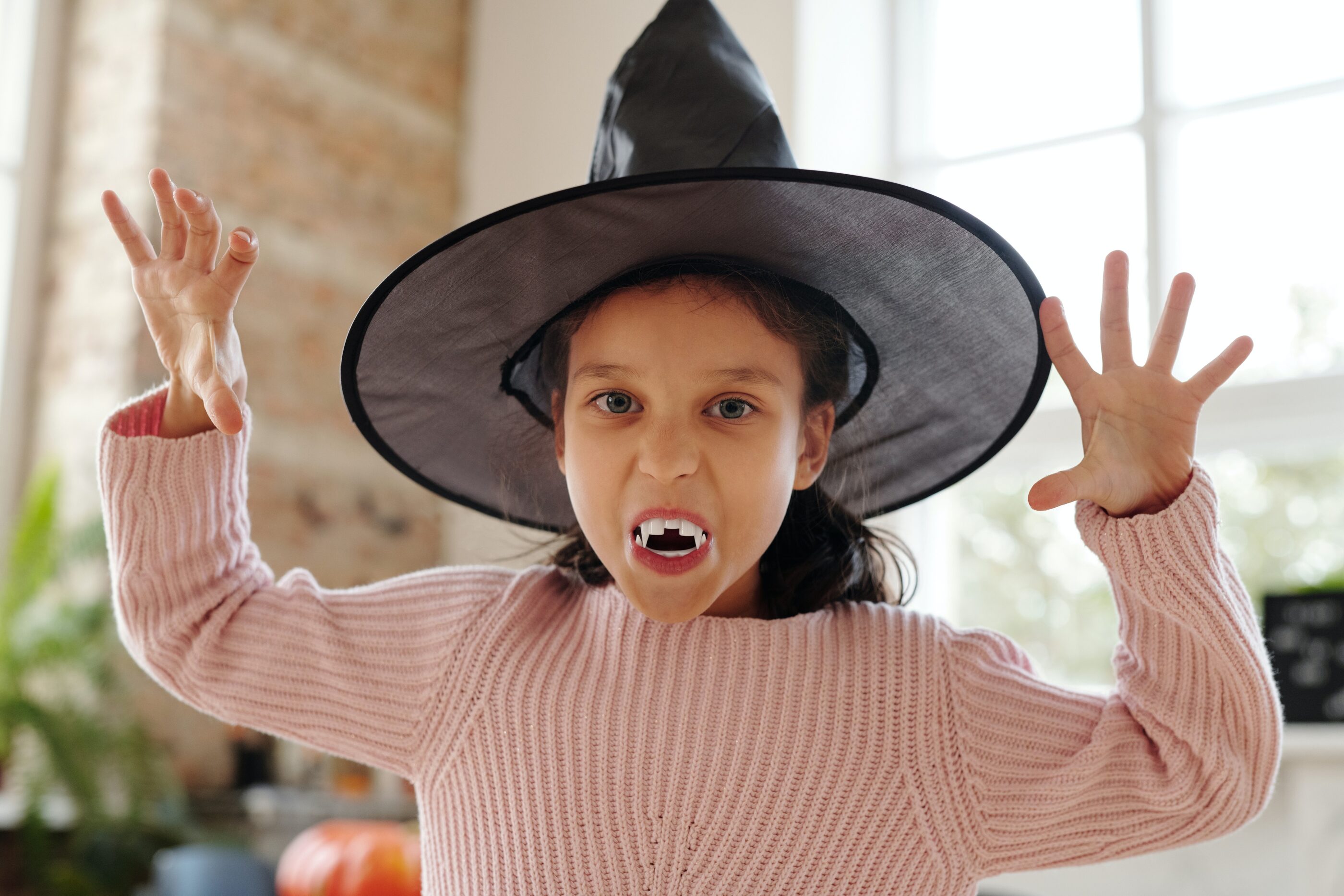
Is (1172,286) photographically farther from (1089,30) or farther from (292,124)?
(292,124)

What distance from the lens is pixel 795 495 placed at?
1095 mm

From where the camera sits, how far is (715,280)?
93 centimetres

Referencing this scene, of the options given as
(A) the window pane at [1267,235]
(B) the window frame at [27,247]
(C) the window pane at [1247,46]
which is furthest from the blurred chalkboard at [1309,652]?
(B) the window frame at [27,247]

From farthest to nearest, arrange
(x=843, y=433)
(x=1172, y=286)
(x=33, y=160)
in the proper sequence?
(x=33, y=160) → (x=843, y=433) → (x=1172, y=286)

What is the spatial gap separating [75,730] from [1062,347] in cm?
219

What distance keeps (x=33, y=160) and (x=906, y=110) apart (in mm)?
2076

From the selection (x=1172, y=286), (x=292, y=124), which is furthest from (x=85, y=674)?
(x=1172, y=286)

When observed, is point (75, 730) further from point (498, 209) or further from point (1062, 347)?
point (1062, 347)

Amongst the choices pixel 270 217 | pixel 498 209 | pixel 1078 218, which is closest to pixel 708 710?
pixel 498 209

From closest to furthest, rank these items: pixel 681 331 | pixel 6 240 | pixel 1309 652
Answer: pixel 681 331
pixel 1309 652
pixel 6 240

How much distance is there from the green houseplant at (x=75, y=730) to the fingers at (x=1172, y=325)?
2.22 metres

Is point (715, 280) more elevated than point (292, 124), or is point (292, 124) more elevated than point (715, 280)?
point (292, 124)

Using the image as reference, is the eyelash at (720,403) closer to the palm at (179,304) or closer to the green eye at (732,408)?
the green eye at (732,408)

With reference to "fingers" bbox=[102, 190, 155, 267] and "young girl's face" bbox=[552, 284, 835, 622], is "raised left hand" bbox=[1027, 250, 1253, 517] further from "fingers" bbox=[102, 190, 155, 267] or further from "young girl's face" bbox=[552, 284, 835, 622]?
"fingers" bbox=[102, 190, 155, 267]
